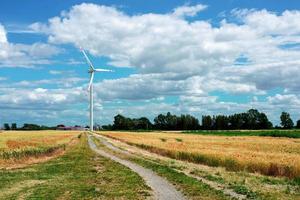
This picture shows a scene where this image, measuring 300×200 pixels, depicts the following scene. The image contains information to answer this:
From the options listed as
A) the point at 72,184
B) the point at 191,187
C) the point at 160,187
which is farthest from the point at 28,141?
the point at 191,187

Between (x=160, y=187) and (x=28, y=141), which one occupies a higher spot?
(x=28, y=141)

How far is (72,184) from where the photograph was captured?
80.4ft

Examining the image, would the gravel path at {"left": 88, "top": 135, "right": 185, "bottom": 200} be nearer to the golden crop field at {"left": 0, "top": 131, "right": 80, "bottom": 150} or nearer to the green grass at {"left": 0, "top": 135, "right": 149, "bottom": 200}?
the green grass at {"left": 0, "top": 135, "right": 149, "bottom": 200}

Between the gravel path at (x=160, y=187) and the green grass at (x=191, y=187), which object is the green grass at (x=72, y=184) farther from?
the green grass at (x=191, y=187)

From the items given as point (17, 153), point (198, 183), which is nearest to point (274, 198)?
point (198, 183)

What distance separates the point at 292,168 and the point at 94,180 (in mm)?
11936

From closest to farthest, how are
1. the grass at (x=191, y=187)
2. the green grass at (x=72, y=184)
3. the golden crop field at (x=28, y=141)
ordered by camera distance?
the grass at (x=191, y=187)
the green grass at (x=72, y=184)
the golden crop field at (x=28, y=141)

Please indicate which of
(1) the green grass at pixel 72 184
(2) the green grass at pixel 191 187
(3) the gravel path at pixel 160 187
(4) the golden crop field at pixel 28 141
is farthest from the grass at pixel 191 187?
(4) the golden crop field at pixel 28 141

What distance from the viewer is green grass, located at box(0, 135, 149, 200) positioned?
2034 cm

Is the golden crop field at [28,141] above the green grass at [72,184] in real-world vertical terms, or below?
above

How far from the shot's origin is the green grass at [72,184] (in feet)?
66.7

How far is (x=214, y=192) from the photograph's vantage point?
20.1 metres

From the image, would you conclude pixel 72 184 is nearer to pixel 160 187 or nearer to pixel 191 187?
pixel 160 187

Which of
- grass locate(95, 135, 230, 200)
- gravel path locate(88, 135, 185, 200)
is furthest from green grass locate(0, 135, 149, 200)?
grass locate(95, 135, 230, 200)
